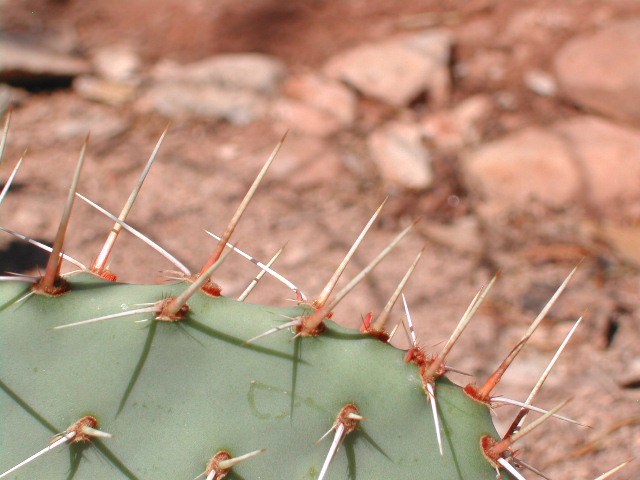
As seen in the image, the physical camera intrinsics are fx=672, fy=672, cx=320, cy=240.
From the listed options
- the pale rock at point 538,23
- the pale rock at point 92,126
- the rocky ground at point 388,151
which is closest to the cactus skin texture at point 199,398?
the rocky ground at point 388,151

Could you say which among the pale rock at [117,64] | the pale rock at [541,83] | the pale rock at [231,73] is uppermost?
the pale rock at [117,64]

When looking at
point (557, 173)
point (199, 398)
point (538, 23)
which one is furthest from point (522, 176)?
point (199, 398)

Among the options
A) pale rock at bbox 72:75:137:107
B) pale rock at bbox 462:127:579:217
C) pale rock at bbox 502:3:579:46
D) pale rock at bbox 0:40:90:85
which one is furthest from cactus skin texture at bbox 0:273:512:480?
pale rock at bbox 502:3:579:46

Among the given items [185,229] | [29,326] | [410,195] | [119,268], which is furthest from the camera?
[410,195]

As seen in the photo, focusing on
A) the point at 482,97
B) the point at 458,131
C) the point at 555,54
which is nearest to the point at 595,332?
the point at 458,131

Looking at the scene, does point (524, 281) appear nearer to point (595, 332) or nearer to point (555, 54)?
point (595, 332)

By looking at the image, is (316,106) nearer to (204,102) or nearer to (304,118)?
(304,118)

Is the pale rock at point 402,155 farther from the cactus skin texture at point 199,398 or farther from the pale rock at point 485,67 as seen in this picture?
the cactus skin texture at point 199,398
